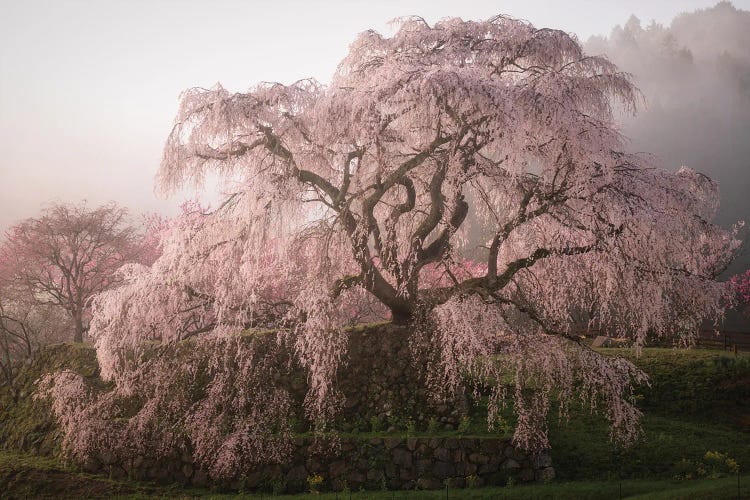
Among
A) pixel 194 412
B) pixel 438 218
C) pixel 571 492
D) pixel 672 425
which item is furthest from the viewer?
pixel 672 425

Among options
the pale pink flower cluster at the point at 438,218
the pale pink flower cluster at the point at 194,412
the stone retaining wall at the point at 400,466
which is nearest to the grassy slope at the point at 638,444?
the stone retaining wall at the point at 400,466

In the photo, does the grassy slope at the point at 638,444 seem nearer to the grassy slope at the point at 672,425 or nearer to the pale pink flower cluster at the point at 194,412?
the grassy slope at the point at 672,425

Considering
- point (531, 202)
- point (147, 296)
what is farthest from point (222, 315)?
point (531, 202)

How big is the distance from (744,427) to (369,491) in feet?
31.1

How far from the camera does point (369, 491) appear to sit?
10.3m

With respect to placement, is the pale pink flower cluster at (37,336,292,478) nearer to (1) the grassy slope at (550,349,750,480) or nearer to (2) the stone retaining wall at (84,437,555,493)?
(2) the stone retaining wall at (84,437,555,493)

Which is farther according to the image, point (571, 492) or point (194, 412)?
point (194, 412)

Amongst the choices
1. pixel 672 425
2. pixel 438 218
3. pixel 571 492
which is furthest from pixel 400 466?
pixel 672 425

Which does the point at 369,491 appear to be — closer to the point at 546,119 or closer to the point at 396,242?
the point at 396,242

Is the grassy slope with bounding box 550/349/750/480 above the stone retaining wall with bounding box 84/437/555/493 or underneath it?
above

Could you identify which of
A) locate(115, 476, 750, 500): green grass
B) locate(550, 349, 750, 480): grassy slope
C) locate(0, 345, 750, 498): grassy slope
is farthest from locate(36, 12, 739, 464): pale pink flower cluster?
locate(550, 349, 750, 480): grassy slope

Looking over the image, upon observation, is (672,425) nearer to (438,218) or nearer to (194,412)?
(438,218)

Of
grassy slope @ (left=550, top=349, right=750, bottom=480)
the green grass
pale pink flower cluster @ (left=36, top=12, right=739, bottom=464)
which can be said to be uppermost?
pale pink flower cluster @ (left=36, top=12, right=739, bottom=464)

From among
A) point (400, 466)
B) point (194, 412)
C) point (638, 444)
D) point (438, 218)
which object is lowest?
point (400, 466)
